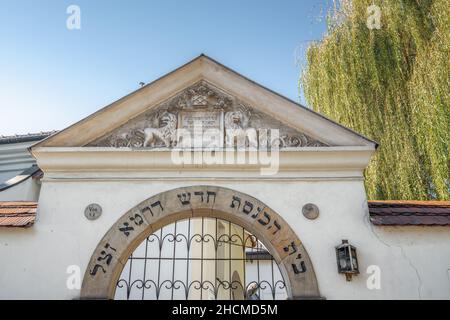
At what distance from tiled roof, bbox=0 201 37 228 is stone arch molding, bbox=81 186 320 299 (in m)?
1.05

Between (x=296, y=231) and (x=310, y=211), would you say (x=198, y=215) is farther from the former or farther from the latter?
(x=310, y=211)

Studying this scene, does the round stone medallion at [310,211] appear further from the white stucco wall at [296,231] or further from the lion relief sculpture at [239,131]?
the lion relief sculpture at [239,131]

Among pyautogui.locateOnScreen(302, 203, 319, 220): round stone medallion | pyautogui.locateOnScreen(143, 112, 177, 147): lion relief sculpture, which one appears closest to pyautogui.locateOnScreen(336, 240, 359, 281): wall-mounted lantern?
pyautogui.locateOnScreen(302, 203, 319, 220): round stone medallion

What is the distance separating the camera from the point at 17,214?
5.71 m

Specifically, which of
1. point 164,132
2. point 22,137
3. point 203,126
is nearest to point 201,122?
point 203,126

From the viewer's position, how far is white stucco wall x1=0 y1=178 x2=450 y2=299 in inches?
200

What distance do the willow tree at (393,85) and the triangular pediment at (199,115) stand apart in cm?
376

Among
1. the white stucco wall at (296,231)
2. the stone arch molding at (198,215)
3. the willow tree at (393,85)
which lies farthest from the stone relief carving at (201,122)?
the willow tree at (393,85)

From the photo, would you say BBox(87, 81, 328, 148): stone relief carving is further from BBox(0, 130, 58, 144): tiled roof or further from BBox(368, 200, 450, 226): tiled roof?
BBox(0, 130, 58, 144): tiled roof

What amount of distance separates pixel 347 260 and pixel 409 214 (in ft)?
3.87

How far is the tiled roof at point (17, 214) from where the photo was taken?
17.6 feet

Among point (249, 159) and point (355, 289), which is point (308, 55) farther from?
point (355, 289)

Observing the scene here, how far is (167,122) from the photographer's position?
19.7ft
